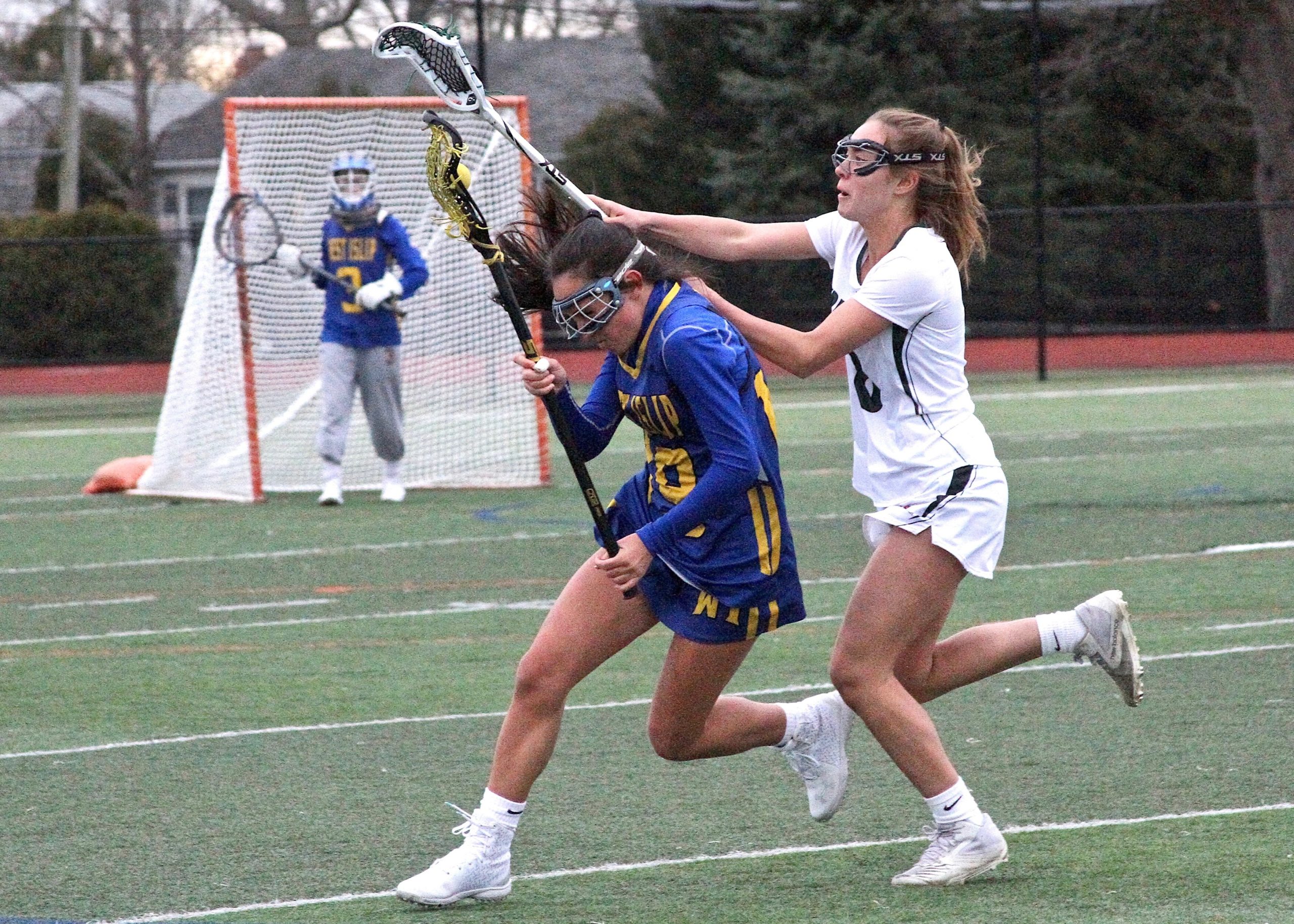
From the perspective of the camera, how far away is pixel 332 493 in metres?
13.2

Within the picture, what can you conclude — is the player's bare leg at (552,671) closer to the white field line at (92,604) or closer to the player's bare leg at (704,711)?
the player's bare leg at (704,711)

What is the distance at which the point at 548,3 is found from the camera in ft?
97.5

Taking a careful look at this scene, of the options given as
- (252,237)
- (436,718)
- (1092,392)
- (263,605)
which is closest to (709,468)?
(436,718)

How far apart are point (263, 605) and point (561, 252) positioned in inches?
204

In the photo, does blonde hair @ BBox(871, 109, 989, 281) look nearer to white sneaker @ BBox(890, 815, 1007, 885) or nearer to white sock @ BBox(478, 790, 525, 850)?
white sneaker @ BBox(890, 815, 1007, 885)

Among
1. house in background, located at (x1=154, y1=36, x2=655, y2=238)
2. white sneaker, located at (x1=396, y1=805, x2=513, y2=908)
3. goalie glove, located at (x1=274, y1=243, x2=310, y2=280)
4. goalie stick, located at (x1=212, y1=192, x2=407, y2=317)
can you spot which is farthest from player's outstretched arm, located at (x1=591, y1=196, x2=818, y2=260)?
house in background, located at (x1=154, y1=36, x2=655, y2=238)

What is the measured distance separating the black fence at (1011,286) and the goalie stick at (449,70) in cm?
2041

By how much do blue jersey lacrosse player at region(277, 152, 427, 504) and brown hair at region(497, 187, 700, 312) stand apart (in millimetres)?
7611

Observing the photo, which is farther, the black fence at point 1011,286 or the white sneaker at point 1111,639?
the black fence at point 1011,286

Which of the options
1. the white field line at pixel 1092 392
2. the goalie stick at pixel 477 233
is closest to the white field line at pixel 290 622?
the goalie stick at pixel 477 233

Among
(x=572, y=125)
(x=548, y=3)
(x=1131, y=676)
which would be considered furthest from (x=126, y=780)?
(x=572, y=125)

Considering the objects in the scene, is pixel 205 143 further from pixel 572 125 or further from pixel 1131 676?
pixel 1131 676

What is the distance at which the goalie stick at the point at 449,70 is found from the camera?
5098mm

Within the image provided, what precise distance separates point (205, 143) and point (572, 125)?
956 cm
